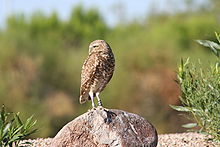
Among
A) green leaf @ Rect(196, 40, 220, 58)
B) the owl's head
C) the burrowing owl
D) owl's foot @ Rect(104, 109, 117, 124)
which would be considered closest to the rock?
owl's foot @ Rect(104, 109, 117, 124)

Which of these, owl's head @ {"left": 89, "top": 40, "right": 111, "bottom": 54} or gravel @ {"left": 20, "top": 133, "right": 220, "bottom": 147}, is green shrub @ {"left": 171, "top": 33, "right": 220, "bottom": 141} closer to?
gravel @ {"left": 20, "top": 133, "right": 220, "bottom": 147}

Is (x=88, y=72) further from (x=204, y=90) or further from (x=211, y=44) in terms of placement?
(x=211, y=44)

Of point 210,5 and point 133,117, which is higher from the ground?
point 133,117

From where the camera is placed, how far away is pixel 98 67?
7738mm

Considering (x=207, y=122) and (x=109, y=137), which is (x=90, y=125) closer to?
(x=109, y=137)

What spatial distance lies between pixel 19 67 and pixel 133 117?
1454cm

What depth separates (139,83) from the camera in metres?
22.3

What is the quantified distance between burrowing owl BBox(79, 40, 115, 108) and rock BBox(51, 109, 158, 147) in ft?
0.91

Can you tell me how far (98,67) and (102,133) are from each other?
84cm

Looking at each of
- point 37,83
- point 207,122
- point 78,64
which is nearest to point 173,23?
point 78,64

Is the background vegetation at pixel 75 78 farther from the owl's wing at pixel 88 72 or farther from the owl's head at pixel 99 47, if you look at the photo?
the owl's head at pixel 99 47

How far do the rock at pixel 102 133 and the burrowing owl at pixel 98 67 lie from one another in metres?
0.28

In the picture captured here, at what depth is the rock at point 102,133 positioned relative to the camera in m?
7.44

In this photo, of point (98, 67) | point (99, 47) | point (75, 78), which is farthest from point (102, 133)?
point (75, 78)
